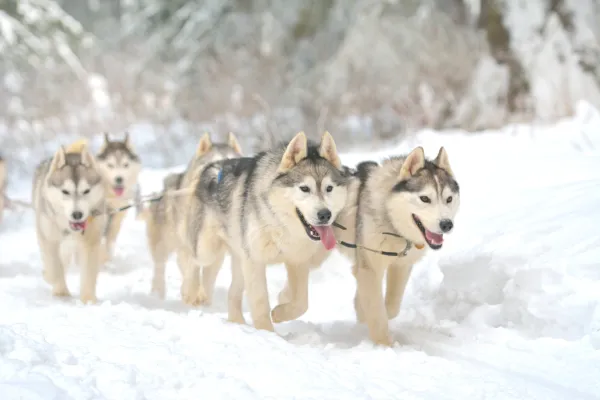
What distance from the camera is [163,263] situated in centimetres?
675

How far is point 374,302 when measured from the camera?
426cm

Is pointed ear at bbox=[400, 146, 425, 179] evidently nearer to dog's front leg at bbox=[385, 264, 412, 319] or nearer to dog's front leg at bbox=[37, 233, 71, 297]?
dog's front leg at bbox=[385, 264, 412, 319]

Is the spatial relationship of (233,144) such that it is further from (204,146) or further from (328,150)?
(328,150)

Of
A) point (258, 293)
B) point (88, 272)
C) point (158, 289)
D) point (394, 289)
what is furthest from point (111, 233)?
point (394, 289)

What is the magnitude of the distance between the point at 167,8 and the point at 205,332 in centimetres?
1756

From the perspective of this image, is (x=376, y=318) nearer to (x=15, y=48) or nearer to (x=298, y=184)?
(x=298, y=184)

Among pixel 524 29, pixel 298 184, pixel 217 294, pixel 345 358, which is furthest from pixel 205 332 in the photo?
pixel 524 29

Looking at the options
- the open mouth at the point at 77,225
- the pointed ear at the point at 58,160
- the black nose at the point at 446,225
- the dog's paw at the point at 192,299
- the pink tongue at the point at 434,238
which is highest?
the pointed ear at the point at 58,160

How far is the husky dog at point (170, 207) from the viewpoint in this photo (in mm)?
6116

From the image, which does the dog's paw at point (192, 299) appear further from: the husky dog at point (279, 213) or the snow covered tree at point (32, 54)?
the snow covered tree at point (32, 54)

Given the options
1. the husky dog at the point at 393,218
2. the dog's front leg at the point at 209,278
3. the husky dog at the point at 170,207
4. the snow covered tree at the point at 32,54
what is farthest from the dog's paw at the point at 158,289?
the snow covered tree at the point at 32,54

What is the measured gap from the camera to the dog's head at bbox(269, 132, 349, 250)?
4016 millimetres

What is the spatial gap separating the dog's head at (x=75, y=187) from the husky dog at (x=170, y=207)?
26.9 inches

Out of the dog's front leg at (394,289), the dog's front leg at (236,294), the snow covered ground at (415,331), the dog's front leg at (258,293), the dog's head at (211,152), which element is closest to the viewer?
the snow covered ground at (415,331)
